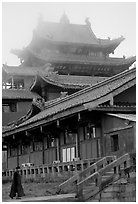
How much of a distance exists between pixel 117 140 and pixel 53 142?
627cm

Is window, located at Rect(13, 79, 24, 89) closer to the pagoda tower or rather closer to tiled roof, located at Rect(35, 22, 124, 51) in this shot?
the pagoda tower

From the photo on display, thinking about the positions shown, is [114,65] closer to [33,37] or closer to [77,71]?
[77,71]

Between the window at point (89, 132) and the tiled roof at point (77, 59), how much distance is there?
69.5ft

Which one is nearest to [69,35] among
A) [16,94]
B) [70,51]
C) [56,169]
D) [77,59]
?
[70,51]

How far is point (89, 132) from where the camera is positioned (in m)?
18.3

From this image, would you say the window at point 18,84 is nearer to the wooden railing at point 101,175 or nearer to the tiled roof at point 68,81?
the tiled roof at point 68,81

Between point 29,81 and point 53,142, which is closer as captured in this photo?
point 53,142

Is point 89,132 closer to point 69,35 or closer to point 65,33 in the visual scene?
point 69,35

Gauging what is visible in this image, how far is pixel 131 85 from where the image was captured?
17.7 metres

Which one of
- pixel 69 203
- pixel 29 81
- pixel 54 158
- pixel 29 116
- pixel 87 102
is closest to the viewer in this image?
pixel 69 203

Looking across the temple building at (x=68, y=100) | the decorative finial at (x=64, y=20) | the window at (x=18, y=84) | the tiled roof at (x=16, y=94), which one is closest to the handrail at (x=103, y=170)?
the temple building at (x=68, y=100)

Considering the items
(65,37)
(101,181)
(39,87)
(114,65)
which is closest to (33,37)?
(65,37)

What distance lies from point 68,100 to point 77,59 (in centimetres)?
1659

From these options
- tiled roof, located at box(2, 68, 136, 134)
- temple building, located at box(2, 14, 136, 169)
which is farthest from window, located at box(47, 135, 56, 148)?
tiled roof, located at box(2, 68, 136, 134)
